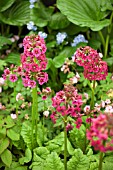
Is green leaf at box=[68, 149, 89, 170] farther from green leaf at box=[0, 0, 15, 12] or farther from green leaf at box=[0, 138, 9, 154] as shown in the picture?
green leaf at box=[0, 0, 15, 12]

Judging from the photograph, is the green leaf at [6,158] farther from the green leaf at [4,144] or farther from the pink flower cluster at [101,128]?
the pink flower cluster at [101,128]

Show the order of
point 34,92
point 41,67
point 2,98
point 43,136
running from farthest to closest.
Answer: point 2,98 → point 43,136 → point 34,92 → point 41,67

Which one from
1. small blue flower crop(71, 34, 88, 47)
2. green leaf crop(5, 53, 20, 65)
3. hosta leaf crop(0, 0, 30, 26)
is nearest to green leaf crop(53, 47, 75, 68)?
small blue flower crop(71, 34, 88, 47)

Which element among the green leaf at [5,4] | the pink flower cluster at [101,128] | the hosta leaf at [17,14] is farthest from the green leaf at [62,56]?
the pink flower cluster at [101,128]

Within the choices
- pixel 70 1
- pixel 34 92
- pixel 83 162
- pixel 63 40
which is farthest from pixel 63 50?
pixel 83 162

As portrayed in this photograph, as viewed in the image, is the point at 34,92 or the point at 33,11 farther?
the point at 33,11

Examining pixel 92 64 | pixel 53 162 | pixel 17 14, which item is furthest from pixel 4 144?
pixel 17 14

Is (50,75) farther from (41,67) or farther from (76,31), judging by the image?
(41,67)
